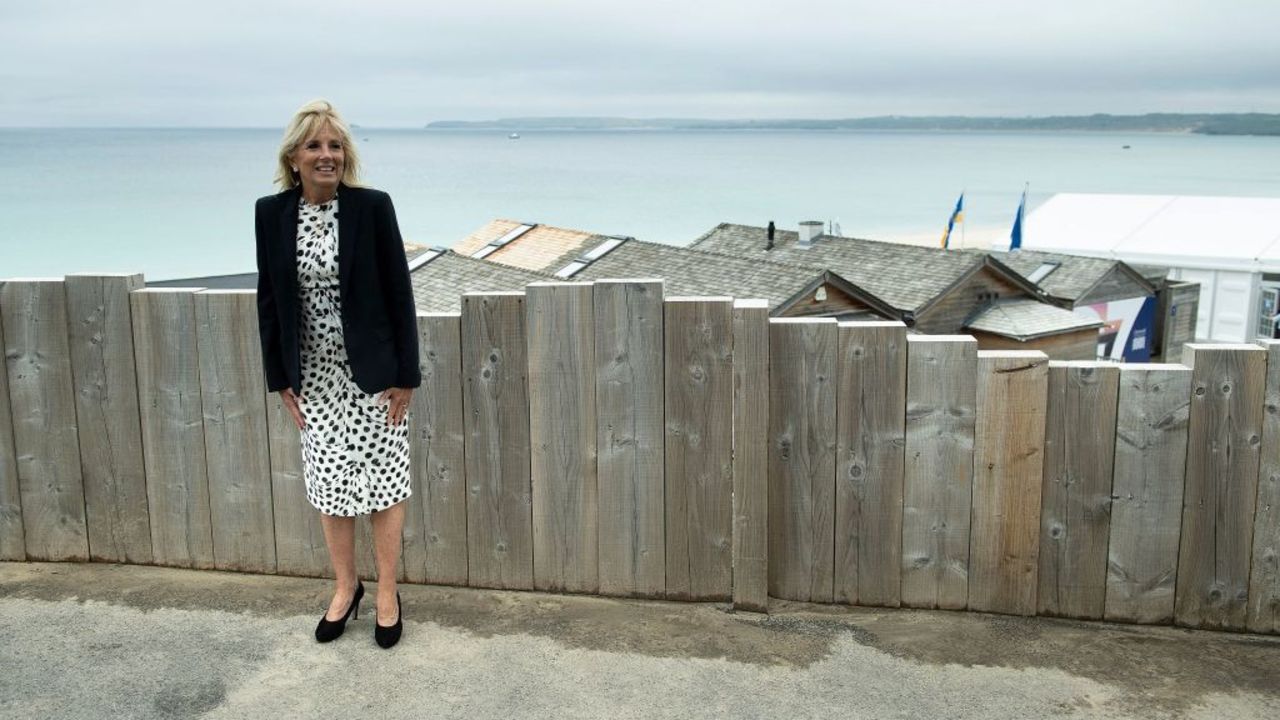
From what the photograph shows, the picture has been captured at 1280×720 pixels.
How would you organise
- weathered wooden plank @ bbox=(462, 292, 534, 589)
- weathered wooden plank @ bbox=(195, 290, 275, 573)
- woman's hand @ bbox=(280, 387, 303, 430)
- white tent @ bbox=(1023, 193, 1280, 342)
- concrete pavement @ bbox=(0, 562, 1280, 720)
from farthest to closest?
white tent @ bbox=(1023, 193, 1280, 342)
weathered wooden plank @ bbox=(195, 290, 275, 573)
weathered wooden plank @ bbox=(462, 292, 534, 589)
woman's hand @ bbox=(280, 387, 303, 430)
concrete pavement @ bbox=(0, 562, 1280, 720)

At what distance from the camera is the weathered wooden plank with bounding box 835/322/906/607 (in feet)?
12.6

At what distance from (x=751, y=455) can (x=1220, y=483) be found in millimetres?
1530

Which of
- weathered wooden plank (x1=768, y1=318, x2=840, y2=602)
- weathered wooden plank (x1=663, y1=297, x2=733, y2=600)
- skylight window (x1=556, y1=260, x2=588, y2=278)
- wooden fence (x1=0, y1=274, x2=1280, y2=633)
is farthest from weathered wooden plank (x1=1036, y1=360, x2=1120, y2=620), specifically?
skylight window (x1=556, y1=260, x2=588, y2=278)

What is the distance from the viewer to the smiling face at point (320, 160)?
3.42 meters

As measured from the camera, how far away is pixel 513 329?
3.98 meters

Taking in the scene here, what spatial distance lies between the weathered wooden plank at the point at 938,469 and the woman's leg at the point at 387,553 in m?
1.71

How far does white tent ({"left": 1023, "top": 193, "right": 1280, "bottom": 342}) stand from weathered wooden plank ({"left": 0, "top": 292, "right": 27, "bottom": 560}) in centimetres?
3161

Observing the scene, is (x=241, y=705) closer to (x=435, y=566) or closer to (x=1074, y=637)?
(x=435, y=566)

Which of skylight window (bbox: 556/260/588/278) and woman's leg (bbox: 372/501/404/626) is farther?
skylight window (bbox: 556/260/588/278)

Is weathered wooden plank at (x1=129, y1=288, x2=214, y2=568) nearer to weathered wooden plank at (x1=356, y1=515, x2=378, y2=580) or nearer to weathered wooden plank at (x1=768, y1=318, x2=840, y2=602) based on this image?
weathered wooden plank at (x1=356, y1=515, x2=378, y2=580)

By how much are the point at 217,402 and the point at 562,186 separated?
177 meters

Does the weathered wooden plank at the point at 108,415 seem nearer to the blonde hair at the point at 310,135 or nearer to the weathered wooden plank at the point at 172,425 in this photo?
the weathered wooden plank at the point at 172,425

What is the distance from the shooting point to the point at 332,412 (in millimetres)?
3584

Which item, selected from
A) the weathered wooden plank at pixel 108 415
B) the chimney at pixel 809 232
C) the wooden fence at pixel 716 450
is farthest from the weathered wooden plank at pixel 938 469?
the chimney at pixel 809 232
